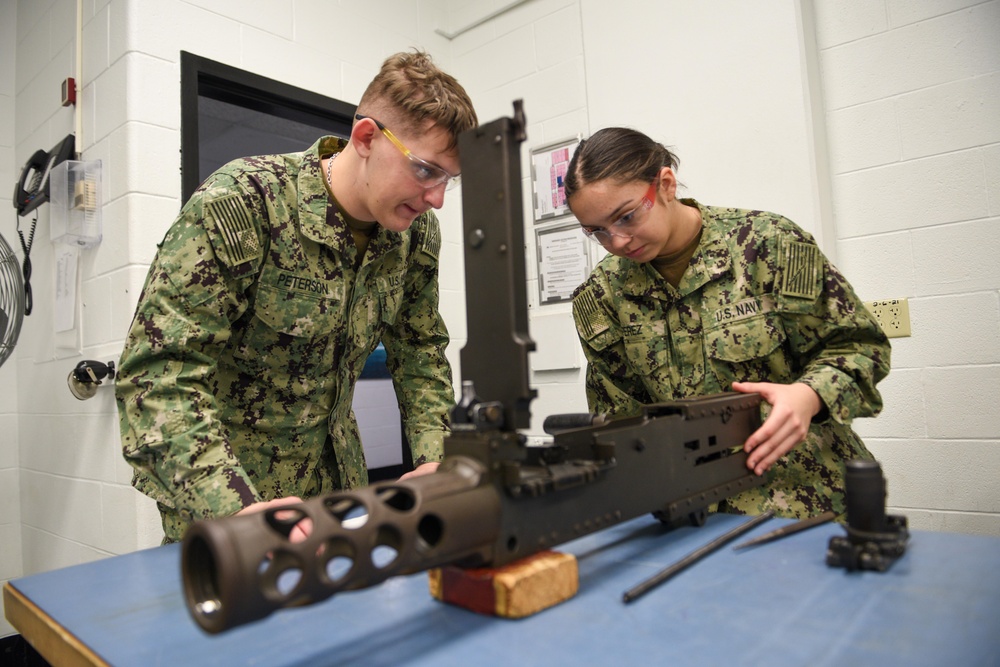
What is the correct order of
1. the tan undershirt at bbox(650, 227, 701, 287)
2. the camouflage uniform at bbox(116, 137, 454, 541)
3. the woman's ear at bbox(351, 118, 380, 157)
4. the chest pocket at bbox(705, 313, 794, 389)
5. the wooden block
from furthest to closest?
1. the tan undershirt at bbox(650, 227, 701, 287)
2. the chest pocket at bbox(705, 313, 794, 389)
3. the woman's ear at bbox(351, 118, 380, 157)
4. the camouflage uniform at bbox(116, 137, 454, 541)
5. the wooden block

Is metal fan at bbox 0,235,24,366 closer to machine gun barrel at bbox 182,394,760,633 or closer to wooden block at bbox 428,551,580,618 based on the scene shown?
machine gun barrel at bbox 182,394,760,633

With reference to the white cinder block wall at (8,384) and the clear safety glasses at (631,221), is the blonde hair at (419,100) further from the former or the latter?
the white cinder block wall at (8,384)

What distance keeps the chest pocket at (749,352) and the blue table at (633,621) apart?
54 cm

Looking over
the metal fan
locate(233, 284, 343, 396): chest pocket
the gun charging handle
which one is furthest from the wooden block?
the metal fan

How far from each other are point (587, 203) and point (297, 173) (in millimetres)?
643

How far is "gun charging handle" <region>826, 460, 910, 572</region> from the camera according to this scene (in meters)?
0.81

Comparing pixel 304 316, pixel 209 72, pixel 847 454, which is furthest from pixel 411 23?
pixel 847 454

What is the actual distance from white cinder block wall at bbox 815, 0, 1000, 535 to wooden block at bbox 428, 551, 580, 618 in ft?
5.33

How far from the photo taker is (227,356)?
131cm

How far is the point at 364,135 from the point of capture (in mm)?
1308

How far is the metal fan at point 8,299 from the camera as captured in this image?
6.55 ft

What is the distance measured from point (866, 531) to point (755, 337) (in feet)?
2.05

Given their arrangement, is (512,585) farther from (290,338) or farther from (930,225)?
(930,225)

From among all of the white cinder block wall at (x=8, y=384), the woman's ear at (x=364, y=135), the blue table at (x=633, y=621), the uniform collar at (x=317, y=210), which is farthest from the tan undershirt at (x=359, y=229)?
the white cinder block wall at (x=8, y=384)
